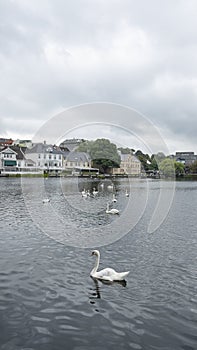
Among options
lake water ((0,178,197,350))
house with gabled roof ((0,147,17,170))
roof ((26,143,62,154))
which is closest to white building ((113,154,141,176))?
lake water ((0,178,197,350))

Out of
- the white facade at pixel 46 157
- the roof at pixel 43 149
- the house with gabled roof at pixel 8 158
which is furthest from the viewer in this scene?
the house with gabled roof at pixel 8 158

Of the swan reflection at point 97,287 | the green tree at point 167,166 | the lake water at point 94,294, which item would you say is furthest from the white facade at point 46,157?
the swan reflection at point 97,287

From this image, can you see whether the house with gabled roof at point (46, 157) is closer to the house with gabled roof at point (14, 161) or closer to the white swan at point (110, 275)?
the house with gabled roof at point (14, 161)

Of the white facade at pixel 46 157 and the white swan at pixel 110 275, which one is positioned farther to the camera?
the white facade at pixel 46 157

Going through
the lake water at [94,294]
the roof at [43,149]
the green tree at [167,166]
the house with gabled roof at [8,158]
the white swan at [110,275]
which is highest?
the roof at [43,149]

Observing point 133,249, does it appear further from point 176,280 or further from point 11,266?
point 11,266

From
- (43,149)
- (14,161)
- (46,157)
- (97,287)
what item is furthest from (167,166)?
(97,287)

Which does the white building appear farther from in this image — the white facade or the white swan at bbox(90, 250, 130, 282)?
the white facade

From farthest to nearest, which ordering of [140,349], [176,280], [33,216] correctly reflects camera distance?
1. [33,216]
2. [176,280]
3. [140,349]

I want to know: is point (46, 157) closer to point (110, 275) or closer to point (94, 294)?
point (110, 275)

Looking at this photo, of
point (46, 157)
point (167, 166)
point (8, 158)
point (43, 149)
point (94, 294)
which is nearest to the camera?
point (94, 294)

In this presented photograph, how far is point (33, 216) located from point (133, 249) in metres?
11.0

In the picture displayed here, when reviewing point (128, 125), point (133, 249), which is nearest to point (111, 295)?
point (133, 249)

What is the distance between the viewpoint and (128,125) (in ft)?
51.0
